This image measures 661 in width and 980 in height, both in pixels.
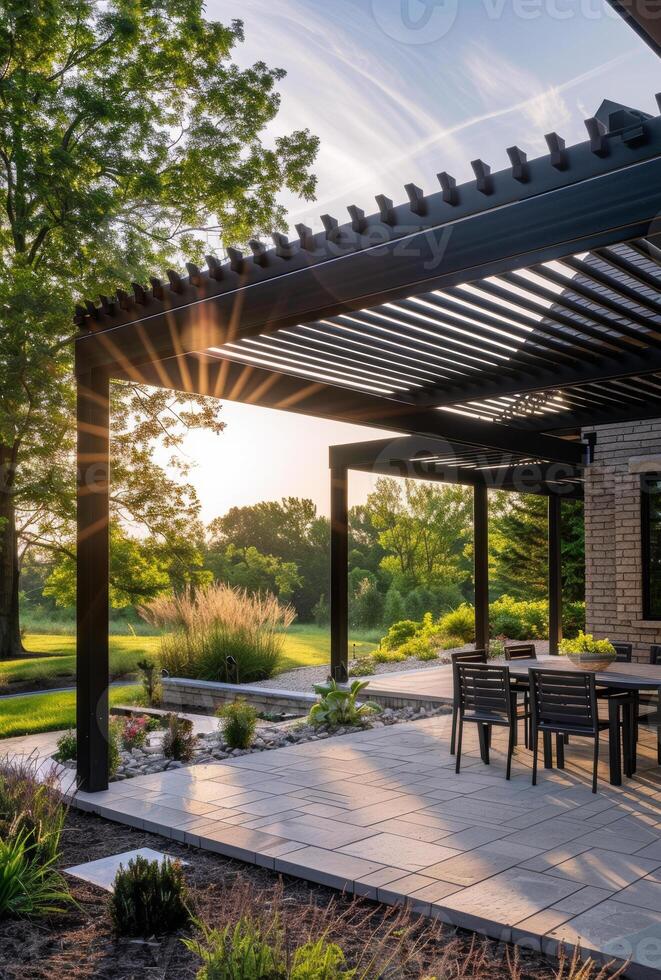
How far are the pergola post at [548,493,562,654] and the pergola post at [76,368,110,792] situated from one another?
819 cm

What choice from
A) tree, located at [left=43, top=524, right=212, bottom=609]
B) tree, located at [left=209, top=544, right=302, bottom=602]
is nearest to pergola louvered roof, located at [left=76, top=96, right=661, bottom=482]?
tree, located at [left=43, top=524, right=212, bottom=609]

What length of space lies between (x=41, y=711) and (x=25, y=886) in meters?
5.53

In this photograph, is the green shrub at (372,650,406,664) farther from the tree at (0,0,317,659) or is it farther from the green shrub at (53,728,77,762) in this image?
the green shrub at (53,728,77,762)

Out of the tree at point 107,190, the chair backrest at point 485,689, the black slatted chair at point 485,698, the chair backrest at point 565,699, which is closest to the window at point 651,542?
the black slatted chair at point 485,698

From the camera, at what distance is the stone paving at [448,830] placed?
3.18 m

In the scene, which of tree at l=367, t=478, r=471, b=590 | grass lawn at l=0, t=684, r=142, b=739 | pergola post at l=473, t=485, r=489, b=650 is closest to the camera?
grass lawn at l=0, t=684, r=142, b=739

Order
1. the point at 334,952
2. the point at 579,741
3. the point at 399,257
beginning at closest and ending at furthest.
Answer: the point at 334,952 → the point at 399,257 → the point at 579,741

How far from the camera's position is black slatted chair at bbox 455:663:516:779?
5.42m

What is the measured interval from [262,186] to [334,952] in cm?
1349

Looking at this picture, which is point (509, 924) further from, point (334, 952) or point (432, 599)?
point (432, 599)

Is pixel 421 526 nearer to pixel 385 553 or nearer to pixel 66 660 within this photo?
pixel 385 553

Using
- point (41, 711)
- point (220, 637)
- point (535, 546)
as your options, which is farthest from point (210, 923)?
point (535, 546)

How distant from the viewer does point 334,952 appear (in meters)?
2.36

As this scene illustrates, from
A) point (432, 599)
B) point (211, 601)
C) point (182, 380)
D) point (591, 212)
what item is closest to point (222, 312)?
point (182, 380)
